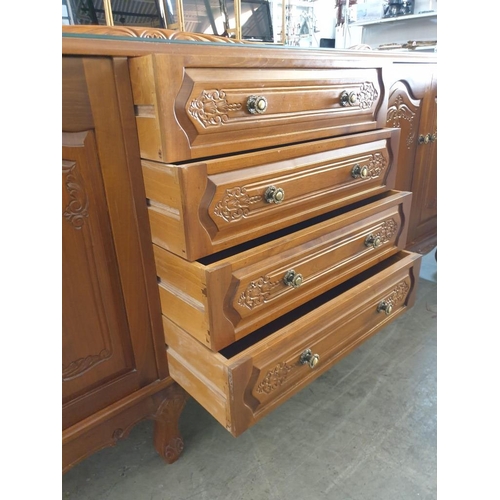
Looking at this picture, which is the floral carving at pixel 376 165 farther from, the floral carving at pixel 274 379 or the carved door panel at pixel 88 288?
the carved door panel at pixel 88 288

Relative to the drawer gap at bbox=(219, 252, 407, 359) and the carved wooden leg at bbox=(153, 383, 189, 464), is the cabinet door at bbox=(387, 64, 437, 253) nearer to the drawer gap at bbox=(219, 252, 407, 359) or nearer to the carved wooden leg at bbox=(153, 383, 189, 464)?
the drawer gap at bbox=(219, 252, 407, 359)

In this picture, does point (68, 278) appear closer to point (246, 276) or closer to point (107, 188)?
point (107, 188)

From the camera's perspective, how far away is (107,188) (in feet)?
1.93

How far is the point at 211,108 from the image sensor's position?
0.57m

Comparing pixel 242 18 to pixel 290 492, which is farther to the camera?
pixel 242 18

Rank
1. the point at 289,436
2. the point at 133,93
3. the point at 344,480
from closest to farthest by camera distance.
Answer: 1. the point at 133,93
2. the point at 344,480
3. the point at 289,436

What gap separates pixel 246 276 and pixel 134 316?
219mm

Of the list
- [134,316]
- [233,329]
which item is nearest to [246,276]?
[233,329]

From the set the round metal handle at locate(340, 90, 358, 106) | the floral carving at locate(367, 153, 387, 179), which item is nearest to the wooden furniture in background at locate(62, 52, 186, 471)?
the round metal handle at locate(340, 90, 358, 106)

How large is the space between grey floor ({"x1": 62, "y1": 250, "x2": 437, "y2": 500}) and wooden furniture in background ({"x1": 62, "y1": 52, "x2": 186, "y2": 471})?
0.18 metres

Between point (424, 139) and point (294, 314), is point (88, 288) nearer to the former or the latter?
point (294, 314)

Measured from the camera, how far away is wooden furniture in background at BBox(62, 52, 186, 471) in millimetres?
545

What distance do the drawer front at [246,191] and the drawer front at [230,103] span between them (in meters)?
0.03

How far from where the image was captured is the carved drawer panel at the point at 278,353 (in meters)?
0.62
